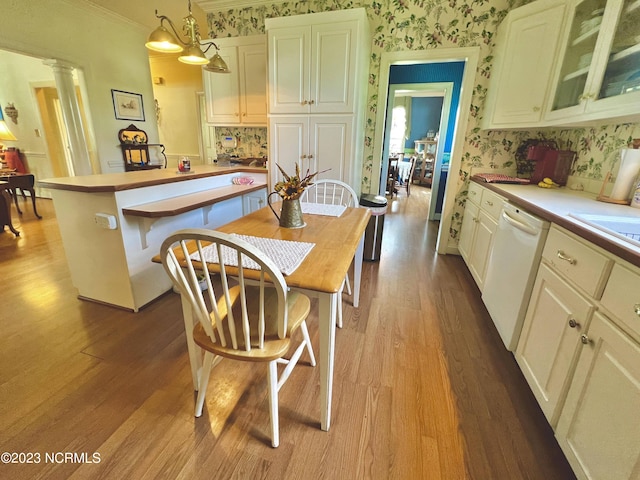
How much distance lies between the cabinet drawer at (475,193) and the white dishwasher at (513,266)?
2.23 feet

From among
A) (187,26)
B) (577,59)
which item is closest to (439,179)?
(577,59)

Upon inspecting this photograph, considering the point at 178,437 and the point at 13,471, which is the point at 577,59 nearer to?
the point at 178,437

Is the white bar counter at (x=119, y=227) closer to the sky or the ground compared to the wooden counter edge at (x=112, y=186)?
closer to the ground

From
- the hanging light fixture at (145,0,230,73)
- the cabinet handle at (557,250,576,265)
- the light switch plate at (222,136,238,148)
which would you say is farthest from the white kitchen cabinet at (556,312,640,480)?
the light switch plate at (222,136,238,148)

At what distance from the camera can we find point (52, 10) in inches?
136

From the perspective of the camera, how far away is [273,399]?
111 cm

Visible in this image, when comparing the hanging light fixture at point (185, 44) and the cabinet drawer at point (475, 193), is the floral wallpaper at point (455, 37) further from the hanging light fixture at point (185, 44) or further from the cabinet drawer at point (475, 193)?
the hanging light fixture at point (185, 44)

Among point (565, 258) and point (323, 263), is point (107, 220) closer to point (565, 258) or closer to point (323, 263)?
point (323, 263)

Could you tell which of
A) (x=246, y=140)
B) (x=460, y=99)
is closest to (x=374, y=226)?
(x=460, y=99)

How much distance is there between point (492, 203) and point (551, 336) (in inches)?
48.4

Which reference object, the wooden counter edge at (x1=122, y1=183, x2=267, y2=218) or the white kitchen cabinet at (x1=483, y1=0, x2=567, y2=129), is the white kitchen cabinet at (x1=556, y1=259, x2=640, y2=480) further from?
the wooden counter edge at (x1=122, y1=183, x2=267, y2=218)

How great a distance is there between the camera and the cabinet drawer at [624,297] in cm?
79

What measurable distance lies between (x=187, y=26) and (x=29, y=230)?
3547mm

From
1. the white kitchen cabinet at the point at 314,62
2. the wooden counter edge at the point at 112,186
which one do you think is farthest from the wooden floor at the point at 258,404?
the white kitchen cabinet at the point at 314,62
